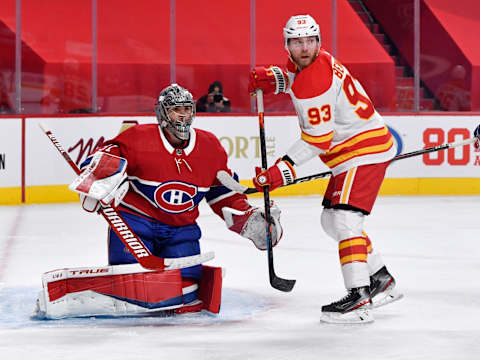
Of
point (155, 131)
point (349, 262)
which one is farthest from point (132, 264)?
point (349, 262)

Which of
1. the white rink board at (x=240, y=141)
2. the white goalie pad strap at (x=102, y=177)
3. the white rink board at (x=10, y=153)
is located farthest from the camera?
the white rink board at (x=240, y=141)

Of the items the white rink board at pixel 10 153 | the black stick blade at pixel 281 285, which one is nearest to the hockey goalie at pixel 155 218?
the black stick blade at pixel 281 285

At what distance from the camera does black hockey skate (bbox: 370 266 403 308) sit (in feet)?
12.5

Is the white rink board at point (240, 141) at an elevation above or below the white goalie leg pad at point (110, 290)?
above

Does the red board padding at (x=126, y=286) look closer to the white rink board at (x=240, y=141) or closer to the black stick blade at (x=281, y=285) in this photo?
the black stick blade at (x=281, y=285)

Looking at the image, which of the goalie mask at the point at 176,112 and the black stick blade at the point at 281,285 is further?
the black stick blade at the point at 281,285

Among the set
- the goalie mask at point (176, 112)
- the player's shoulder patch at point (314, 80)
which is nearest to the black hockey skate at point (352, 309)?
the player's shoulder patch at point (314, 80)

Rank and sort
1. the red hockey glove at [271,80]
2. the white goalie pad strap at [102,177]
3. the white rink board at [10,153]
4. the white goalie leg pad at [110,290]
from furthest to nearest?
the white rink board at [10,153], the red hockey glove at [271,80], the white goalie leg pad at [110,290], the white goalie pad strap at [102,177]

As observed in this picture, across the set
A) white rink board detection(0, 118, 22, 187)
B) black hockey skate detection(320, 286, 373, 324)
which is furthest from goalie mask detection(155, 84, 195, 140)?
white rink board detection(0, 118, 22, 187)

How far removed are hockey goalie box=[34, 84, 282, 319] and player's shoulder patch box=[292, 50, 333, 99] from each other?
437mm

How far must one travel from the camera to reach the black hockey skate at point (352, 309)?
3543 mm

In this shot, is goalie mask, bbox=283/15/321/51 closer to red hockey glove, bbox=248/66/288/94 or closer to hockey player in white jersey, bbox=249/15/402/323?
hockey player in white jersey, bbox=249/15/402/323

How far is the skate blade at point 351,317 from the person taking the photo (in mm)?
3527

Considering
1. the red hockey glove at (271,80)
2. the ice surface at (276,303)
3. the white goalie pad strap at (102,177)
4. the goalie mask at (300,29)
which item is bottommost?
the ice surface at (276,303)
